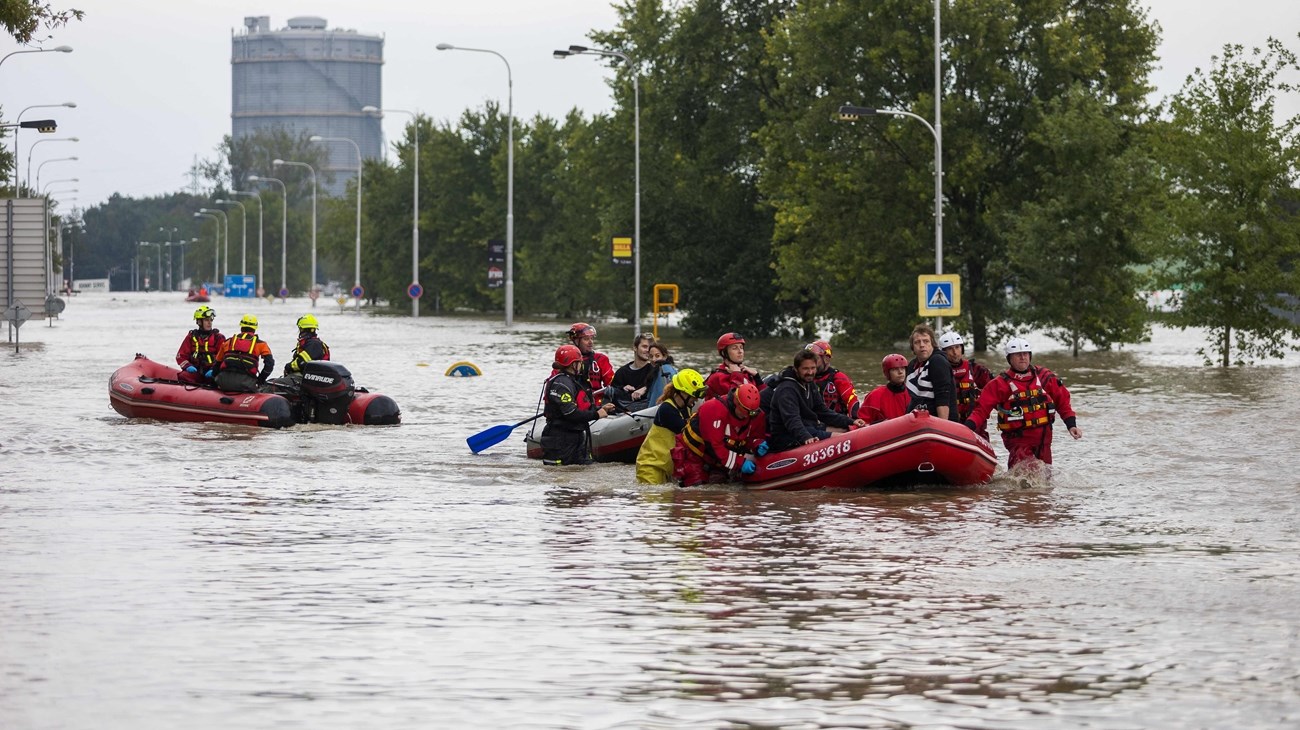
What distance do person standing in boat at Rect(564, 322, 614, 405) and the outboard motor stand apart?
4.57 m

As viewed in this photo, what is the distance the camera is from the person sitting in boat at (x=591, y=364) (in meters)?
21.6

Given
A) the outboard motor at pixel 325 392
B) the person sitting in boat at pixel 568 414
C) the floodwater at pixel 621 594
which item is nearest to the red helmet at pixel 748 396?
the floodwater at pixel 621 594

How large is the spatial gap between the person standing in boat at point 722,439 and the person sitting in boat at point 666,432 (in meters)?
0.21

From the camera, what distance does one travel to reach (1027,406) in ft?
58.3

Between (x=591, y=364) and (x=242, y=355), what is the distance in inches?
234

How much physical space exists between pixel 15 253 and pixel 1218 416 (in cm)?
3732

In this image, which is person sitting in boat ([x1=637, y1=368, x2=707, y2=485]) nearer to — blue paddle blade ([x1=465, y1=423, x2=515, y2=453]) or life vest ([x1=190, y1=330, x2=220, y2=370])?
blue paddle blade ([x1=465, y1=423, x2=515, y2=453])

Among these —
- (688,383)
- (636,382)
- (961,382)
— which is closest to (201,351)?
(636,382)

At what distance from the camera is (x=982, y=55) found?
5100cm

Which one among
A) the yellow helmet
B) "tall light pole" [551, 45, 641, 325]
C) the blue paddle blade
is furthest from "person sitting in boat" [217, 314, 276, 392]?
"tall light pole" [551, 45, 641, 325]

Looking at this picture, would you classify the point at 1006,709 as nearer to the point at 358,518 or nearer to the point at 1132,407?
the point at 358,518

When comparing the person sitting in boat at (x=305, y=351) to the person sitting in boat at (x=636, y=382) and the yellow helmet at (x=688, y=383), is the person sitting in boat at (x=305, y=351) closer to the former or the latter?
the person sitting in boat at (x=636, y=382)

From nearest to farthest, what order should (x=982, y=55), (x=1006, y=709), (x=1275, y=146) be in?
(x=1006, y=709) < (x=1275, y=146) < (x=982, y=55)

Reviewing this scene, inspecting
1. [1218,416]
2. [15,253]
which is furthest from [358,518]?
[15,253]
